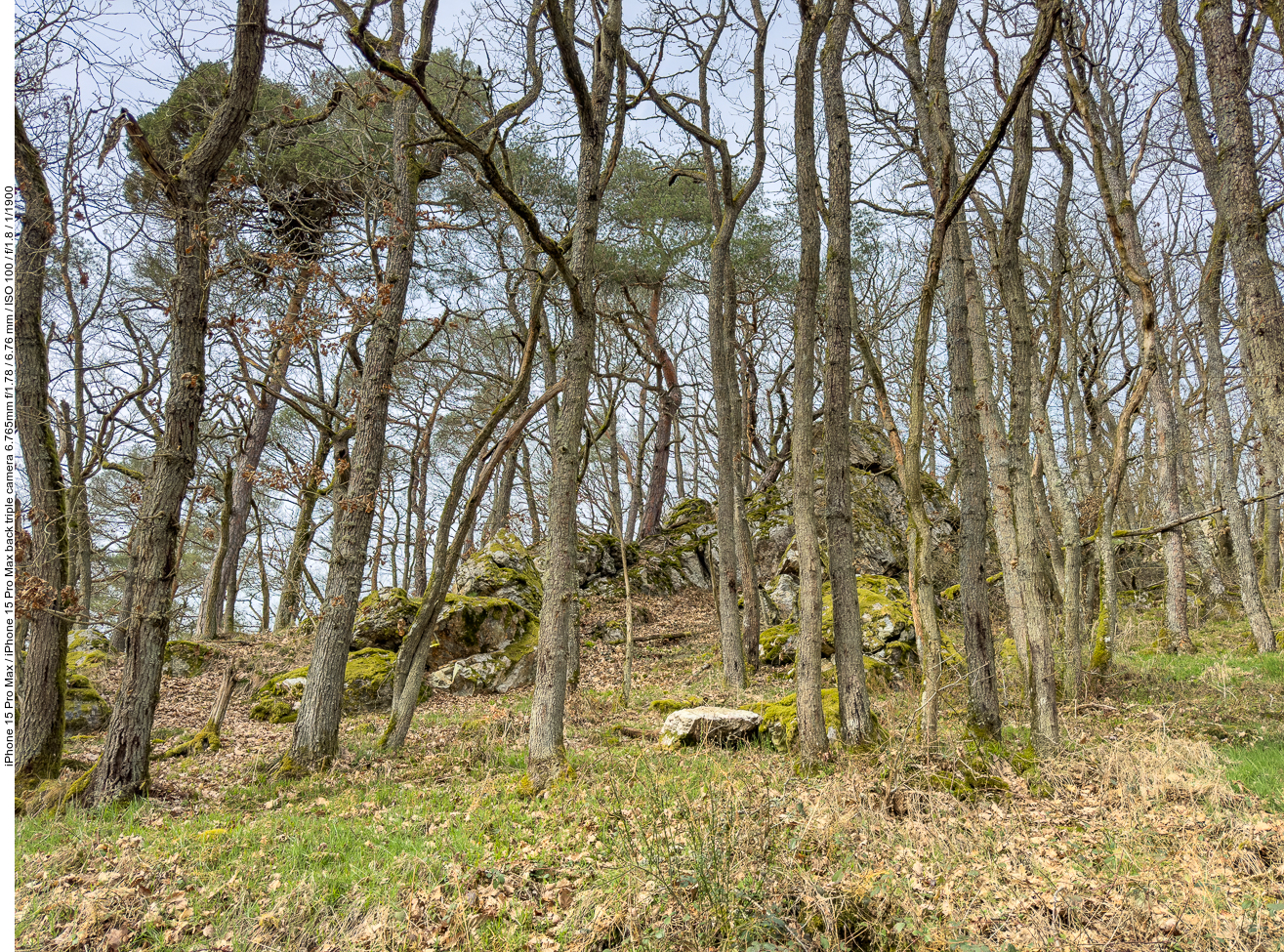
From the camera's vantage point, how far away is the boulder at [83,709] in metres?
8.45

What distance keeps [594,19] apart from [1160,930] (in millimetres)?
9600

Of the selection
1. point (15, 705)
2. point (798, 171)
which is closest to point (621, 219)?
point (798, 171)

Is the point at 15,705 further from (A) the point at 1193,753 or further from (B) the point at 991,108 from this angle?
(B) the point at 991,108

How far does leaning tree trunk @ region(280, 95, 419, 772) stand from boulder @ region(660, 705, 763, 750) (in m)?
3.33

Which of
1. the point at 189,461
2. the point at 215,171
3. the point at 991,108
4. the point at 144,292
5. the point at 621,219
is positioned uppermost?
the point at 621,219

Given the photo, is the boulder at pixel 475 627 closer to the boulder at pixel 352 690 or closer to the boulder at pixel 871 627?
the boulder at pixel 352 690

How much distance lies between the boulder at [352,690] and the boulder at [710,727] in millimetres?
5016

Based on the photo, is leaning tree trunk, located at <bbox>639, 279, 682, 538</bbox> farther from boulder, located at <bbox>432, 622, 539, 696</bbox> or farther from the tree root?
the tree root

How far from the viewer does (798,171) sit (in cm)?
650

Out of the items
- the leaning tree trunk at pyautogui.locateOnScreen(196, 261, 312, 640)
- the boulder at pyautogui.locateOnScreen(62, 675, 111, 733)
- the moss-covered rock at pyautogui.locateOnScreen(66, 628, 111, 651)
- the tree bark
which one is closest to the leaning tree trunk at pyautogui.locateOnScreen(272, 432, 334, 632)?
the leaning tree trunk at pyautogui.locateOnScreen(196, 261, 312, 640)

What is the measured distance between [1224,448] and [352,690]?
14335 mm

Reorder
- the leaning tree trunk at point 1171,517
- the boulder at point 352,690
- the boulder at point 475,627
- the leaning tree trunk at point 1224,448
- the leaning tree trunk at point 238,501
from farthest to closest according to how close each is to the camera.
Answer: the leaning tree trunk at point 238,501 → the boulder at point 475,627 → the leaning tree trunk at point 1171,517 → the boulder at point 352,690 → the leaning tree trunk at point 1224,448

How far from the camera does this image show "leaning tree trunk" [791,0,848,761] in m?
5.70

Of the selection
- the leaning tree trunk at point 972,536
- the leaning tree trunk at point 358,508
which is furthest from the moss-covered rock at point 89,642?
the leaning tree trunk at point 972,536
